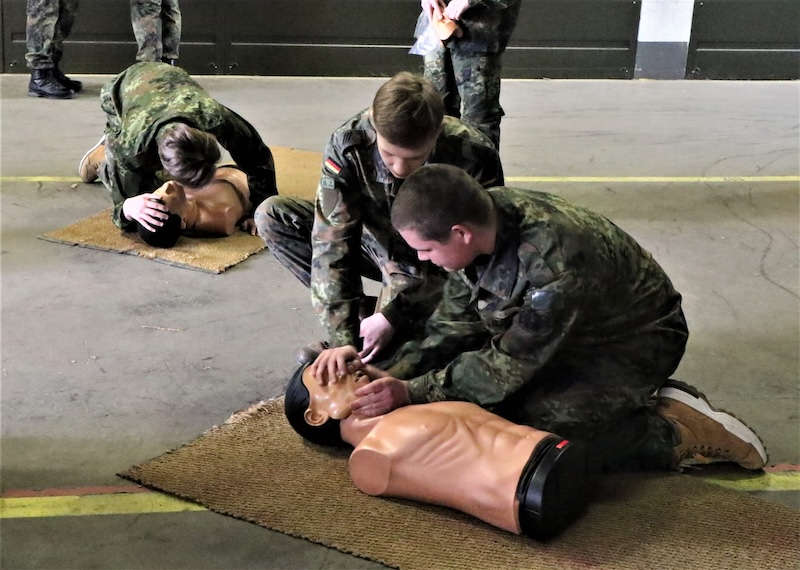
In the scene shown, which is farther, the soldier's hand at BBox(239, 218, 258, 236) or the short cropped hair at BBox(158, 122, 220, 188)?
the soldier's hand at BBox(239, 218, 258, 236)

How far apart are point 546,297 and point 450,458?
0.44 metres

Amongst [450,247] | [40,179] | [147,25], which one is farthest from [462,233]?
[147,25]

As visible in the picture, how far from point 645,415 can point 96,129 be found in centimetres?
450

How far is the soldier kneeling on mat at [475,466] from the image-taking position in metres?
2.27

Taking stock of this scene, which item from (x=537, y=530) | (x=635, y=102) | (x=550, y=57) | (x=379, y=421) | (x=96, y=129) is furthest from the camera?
(x=550, y=57)

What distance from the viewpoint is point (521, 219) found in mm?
2379

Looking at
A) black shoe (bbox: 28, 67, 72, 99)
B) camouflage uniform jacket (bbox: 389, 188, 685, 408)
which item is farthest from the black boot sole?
camouflage uniform jacket (bbox: 389, 188, 685, 408)

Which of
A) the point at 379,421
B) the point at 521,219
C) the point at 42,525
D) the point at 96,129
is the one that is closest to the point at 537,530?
the point at 379,421

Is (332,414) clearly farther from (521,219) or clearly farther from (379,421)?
(521,219)

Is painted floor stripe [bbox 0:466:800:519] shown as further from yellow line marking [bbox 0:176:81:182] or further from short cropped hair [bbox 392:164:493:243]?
yellow line marking [bbox 0:176:81:182]

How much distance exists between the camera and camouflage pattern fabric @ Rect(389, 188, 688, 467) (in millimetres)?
2348

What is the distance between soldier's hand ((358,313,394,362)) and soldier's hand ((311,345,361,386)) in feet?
0.79

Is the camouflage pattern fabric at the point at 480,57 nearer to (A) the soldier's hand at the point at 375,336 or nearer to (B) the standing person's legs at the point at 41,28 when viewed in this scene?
(A) the soldier's hand at the point at 375,336

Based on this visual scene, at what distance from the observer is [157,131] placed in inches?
163
